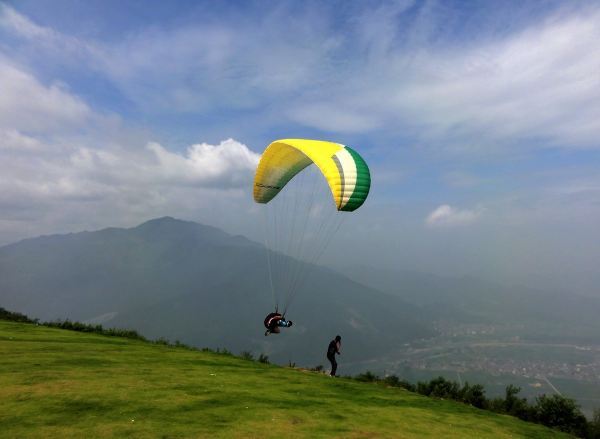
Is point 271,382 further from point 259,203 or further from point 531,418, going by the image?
point 259,203

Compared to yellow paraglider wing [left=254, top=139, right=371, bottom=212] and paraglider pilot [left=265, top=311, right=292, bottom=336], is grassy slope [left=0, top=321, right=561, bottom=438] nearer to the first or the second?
paraglider pilot [left=265, top=311, right=292, bottom=336]

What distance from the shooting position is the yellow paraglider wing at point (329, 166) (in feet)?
59.9

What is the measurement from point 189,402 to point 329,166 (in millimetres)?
12035

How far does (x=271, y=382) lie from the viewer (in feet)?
42.3

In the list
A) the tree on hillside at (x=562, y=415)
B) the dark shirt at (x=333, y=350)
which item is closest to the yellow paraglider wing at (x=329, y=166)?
the dark shirt at (x=333, y=350)

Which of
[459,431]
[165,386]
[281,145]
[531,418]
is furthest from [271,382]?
[281,145]

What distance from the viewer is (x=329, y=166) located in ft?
60.5

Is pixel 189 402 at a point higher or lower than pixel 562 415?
higher

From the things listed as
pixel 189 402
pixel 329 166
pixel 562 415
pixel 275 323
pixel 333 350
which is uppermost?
pixel 329 166

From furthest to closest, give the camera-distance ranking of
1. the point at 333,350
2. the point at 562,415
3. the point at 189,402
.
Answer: the point at 333,350 < the point at 562,415 < the point at 189,402

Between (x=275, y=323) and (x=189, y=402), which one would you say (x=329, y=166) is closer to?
(x=275, y=323)

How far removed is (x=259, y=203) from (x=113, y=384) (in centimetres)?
1570

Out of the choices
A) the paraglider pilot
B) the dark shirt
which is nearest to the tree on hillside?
the dark shirt

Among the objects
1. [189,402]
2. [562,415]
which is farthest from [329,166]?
[562,415]
